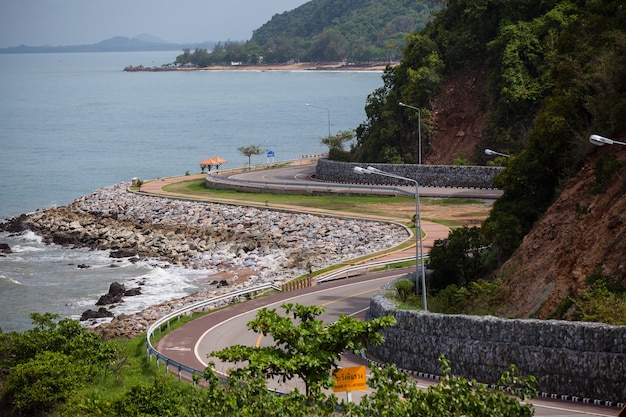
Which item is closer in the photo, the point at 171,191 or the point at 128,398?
the point at 128,398

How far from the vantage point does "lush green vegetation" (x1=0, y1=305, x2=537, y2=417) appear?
17219 mm

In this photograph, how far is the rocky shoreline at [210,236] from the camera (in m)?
55.8

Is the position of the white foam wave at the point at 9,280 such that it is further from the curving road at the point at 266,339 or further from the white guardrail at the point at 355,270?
the curving road at the point at 266,339

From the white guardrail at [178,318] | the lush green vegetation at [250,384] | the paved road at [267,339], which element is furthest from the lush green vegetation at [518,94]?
the lush green vegetation at [250,384]

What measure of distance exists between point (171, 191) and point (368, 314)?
159ft

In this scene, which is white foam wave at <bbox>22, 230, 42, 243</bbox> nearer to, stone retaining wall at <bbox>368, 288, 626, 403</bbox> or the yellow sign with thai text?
stone retaining wall at <bbox>368, 288, 626, 403</bbox>

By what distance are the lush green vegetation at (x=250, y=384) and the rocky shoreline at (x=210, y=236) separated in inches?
510

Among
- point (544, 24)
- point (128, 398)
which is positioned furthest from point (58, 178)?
point (128, 398)

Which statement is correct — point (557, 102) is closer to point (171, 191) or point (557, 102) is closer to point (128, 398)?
point (128, 398)

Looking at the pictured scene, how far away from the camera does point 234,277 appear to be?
184ft

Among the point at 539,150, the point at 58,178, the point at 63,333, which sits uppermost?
the point at 539,150

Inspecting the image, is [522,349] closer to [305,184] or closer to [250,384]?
[250,384]

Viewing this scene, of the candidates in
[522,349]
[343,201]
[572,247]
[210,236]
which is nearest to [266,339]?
[572,247]

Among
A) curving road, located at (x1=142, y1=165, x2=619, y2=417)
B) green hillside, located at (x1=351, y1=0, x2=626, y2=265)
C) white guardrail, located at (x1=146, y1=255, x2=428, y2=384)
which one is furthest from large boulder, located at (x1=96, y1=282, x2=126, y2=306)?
green hillside, located at (x1=351, y1=0, x2=626, y2=265)
